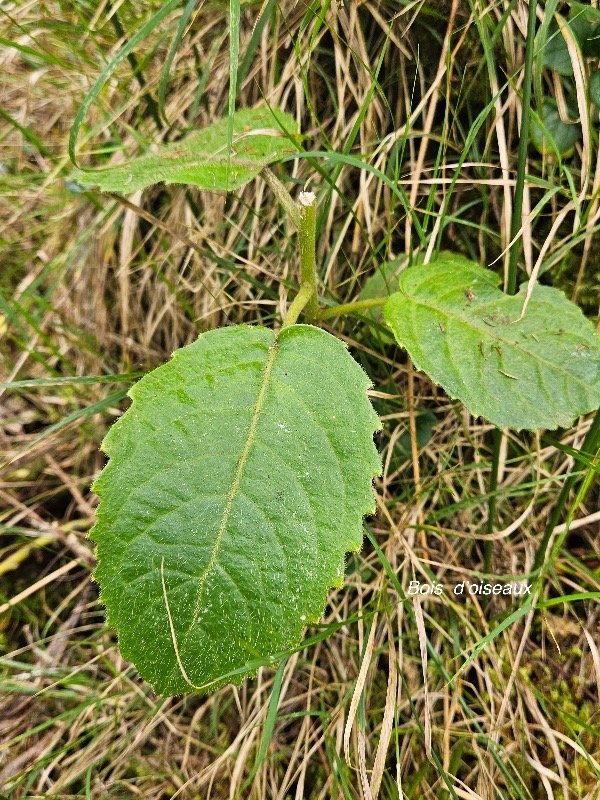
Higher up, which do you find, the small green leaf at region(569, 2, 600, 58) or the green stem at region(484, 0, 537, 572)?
the small green leaf at region(569, 2, 600, 58)

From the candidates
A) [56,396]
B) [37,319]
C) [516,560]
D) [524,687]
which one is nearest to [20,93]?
[37,319]

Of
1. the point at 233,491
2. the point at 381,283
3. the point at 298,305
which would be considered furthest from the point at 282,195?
the point at 233,491

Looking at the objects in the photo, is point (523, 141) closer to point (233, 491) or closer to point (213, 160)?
point (213, 160)

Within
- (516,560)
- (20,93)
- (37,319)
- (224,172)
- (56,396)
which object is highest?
(20,93)

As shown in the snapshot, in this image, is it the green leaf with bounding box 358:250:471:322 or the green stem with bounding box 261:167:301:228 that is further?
the green leaf with bounding box 358:250:471:322

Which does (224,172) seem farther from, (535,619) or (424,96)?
(535,619)

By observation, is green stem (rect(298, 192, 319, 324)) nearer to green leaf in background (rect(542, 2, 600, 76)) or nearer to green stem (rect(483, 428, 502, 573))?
green stem (rect(483, 428, 502, 573))

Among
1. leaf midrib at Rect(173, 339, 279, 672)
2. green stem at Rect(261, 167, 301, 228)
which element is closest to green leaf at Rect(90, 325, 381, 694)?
leaf midrib at Rect(173, 339, 279, 672)
